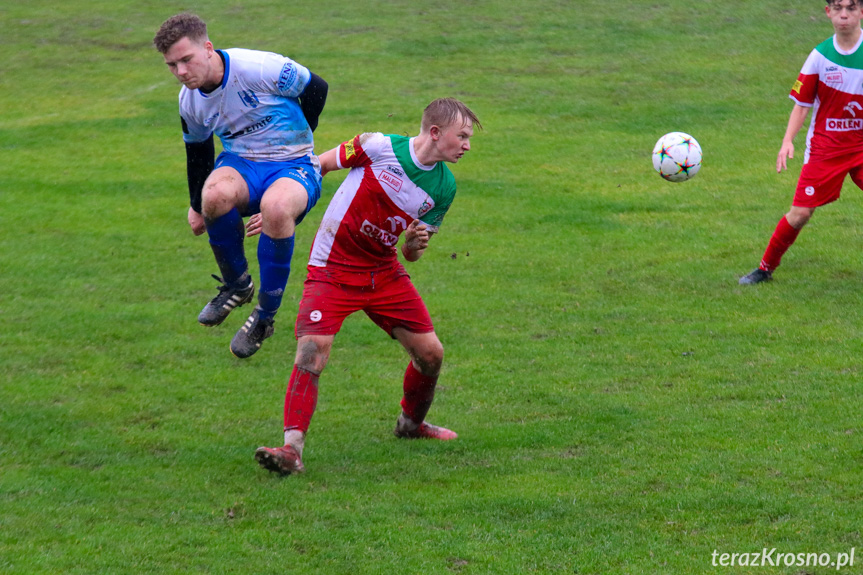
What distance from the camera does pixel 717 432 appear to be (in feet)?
22.8

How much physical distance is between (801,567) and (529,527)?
1470mm

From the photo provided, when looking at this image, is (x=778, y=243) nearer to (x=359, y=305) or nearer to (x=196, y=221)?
(x=359, y=305)

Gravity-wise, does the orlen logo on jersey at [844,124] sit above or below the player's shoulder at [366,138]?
above

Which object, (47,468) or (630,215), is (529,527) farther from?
(630,215)

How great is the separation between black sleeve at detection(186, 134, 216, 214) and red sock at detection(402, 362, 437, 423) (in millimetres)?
1975

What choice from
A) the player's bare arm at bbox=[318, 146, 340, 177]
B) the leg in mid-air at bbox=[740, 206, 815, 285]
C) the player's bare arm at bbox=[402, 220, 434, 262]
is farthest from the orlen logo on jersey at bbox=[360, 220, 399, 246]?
the leg in mid-air at bbox=[740, 206, 815, 285]

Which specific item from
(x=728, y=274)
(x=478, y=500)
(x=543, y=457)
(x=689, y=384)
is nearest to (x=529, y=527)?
(x=478, y=500)

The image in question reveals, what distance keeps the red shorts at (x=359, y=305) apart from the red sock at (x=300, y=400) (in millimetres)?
271

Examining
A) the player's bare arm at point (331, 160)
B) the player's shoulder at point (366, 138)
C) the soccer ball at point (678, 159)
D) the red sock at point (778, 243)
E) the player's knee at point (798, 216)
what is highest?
the player's shoulder at point (366, 138)

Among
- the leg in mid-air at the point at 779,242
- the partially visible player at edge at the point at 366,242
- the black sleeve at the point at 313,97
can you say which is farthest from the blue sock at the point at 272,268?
the leg in mid-air at the point at 779,242

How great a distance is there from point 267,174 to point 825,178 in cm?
589

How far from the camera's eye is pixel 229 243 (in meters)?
6.97

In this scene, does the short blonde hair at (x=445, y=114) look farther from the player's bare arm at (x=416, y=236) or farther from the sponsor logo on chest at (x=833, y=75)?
the sponsor logo on chest at (x=833, y=75)

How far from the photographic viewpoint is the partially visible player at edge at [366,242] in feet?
21.0
